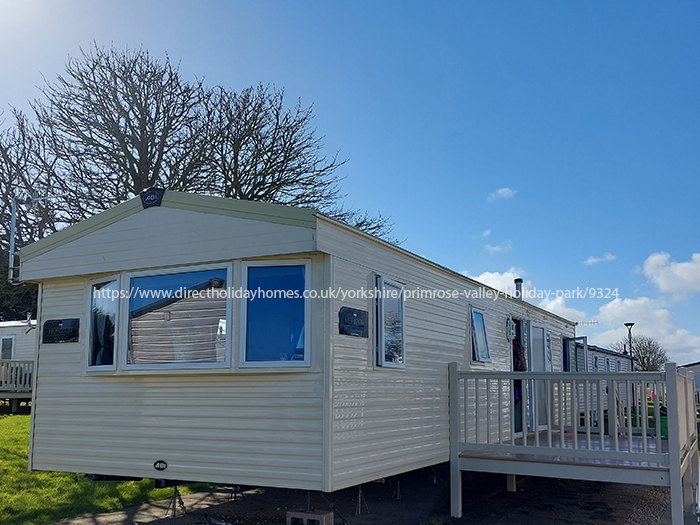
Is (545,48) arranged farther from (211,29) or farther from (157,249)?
(157,249)

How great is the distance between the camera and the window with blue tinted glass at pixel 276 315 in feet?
18.2

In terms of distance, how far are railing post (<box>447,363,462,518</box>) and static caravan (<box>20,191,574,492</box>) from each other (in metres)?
0.09

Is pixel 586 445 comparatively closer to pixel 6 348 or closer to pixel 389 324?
pixel 389 324

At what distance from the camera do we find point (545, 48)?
10.5 meters

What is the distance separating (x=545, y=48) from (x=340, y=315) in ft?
23.3

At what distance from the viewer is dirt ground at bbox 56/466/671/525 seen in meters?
7.31

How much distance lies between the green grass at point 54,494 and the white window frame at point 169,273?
271 centimetres

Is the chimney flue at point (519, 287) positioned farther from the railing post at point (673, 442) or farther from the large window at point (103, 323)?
the large window at point (103, 323)

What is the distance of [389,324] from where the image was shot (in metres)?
6.48

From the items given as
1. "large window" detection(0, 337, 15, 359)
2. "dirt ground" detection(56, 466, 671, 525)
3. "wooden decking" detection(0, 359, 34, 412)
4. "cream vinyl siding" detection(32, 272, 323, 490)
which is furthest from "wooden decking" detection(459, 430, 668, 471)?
"large window" detection(0, 337, 15, 359)

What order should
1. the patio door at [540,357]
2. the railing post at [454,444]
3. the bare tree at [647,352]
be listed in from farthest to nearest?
the bare tree at [647,352] < the patio door at [540,357] < the railing post at [454,444]

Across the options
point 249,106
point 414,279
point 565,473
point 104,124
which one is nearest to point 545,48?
point 414,279

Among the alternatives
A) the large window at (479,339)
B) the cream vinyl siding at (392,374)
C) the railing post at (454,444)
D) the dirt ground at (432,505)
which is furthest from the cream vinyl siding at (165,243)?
the large window at (479,339)

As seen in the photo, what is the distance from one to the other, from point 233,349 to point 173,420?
1023 mm
